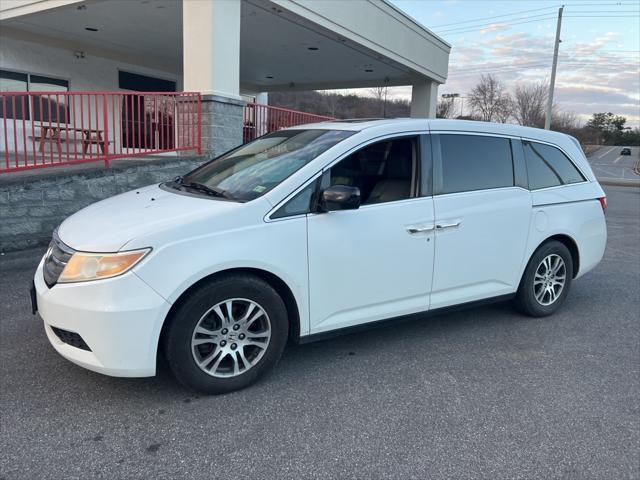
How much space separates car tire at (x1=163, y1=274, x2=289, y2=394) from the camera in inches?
114

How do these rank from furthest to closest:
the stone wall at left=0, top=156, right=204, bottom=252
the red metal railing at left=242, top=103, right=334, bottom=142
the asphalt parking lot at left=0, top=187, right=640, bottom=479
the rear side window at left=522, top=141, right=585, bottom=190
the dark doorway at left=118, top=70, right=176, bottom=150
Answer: the red metal railing at left=242, top=103, right=334, bottom=142 < the dark doorway at left=118, top=70, right=176, bottom=150 < the stone wall at left=0, top=156, right=204, bottom=252 < the rear side window at left=522, top=141, right=585, bottom=190 < the asphalt parking lot at left=0, top=187, right=640, bottom=479

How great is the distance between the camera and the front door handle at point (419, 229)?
144 inches

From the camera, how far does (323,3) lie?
1084cm

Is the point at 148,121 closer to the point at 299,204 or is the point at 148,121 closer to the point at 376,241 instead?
the point at 299,204

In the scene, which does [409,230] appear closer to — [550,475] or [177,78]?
[550,475]

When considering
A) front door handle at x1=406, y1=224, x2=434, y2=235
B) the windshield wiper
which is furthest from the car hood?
front door handle at x1=406, y1=224, x2=434, y2=235

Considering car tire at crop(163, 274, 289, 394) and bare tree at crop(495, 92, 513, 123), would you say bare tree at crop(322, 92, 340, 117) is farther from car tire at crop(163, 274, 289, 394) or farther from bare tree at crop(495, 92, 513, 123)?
car tire at crop(163, 274, 289, 394)

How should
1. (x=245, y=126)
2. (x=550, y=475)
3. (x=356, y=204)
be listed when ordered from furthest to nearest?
(x=245, y=126) < (x=356, y=204) < (x=550, y=475)

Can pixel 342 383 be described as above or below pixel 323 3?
below

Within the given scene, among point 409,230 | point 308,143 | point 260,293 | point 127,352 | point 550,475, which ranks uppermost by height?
point 308,143

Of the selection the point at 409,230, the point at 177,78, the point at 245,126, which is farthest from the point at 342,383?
the point at 177,78

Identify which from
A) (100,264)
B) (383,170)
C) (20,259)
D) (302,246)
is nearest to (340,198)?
(302,246)

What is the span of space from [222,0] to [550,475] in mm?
7857

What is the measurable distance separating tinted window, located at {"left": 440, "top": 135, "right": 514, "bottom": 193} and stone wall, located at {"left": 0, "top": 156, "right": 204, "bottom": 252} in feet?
16.2
